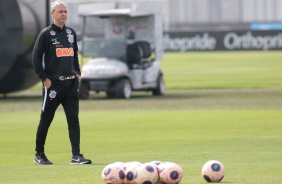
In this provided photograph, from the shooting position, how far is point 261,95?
2992 cm

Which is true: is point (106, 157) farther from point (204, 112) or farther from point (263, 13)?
point (263, 13)

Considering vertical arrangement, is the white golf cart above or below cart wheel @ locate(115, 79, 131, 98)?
above

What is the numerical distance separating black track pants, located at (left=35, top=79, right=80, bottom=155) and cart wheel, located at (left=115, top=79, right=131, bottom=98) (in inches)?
664

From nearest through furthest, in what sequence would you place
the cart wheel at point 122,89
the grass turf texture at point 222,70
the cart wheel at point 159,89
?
1. the cart wheel at point 122,89
2. the cart wheel at point 159,89
3. the grass turf texture at point 222,70

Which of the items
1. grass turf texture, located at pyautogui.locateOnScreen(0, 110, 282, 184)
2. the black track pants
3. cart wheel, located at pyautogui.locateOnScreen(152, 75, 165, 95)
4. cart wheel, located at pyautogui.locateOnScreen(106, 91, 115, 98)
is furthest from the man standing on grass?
cart wheel, located at pyautogui.locateOnScreen(152, 75, 165, 95)

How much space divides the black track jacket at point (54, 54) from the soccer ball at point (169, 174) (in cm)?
342

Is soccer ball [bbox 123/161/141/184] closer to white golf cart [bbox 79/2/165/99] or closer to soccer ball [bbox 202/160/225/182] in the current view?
soccer ball [bbox 202/160/225/182]

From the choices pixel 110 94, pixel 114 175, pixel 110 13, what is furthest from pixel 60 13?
pixel 110 13

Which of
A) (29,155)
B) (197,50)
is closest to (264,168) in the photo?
(29,155)

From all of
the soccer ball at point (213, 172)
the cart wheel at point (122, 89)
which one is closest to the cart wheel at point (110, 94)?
the cart wheel at point (122, 89)

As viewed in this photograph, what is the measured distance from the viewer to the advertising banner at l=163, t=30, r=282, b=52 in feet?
215

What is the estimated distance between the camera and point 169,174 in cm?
1016

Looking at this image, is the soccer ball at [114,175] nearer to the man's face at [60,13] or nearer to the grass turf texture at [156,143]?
the grass turf texture at [156,143]

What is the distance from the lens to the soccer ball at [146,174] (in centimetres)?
1004
